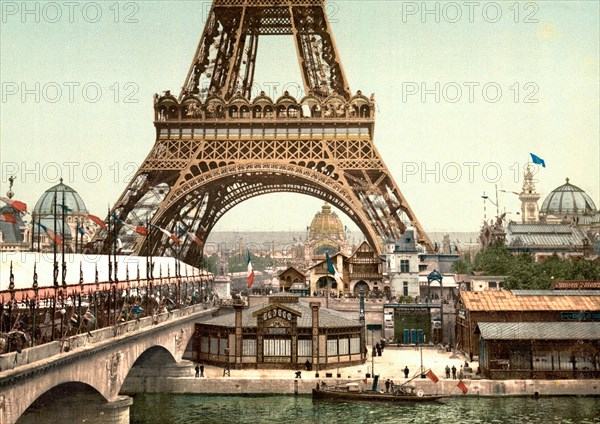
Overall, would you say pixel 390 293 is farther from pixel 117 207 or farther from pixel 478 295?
pixel 117 207

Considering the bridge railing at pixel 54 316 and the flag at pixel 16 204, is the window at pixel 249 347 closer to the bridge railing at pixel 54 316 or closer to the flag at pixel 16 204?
the bridge railing at pixel 54 316

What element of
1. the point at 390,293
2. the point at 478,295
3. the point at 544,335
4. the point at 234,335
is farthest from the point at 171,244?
the point at 544,335

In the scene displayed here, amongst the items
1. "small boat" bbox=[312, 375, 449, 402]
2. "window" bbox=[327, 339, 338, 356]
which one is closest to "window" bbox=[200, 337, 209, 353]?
"window" bbox=[327, 339, 338, 356]

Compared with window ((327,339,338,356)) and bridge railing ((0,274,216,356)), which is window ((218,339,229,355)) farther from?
bridge railing ((0,274,216,356))

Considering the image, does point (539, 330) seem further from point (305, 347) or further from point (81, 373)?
point (81, 373)

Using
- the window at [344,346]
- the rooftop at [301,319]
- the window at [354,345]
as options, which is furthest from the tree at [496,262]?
the window at [344,346]

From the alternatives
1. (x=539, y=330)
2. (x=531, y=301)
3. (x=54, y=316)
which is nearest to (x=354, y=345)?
(x=531, y=301)

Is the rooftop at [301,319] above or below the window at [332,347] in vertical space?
above
